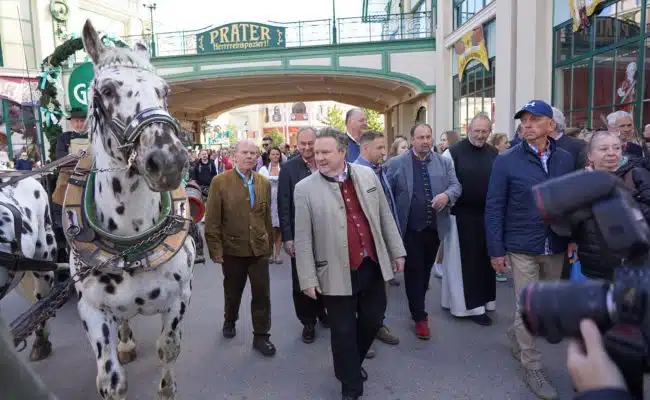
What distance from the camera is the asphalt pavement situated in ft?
11.7

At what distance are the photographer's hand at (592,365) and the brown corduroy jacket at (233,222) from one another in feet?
11.0

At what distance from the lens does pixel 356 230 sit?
3316 millimetres

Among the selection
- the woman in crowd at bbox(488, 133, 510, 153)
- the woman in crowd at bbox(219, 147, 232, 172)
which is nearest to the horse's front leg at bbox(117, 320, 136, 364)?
the woman in crowd at bbox(488, 133, 510, 153)

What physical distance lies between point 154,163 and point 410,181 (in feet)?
9.30

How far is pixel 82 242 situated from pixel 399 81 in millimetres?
14231

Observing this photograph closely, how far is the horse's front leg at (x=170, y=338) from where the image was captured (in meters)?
2.98

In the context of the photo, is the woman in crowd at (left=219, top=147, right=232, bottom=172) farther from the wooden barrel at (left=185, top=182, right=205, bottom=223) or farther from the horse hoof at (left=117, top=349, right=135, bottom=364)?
the wooden barrel at (left=185, top=182, right=205, bottom=223)

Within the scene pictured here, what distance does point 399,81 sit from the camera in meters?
15.7

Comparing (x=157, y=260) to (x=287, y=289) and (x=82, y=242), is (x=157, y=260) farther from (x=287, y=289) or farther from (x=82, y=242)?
(x=287, y=289)

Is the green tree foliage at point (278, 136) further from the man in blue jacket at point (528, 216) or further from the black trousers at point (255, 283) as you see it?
the man in blue jacket at point (528, 216)

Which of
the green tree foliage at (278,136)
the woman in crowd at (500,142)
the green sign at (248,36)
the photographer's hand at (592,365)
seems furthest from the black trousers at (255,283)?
the green tree foliage at (278,136)

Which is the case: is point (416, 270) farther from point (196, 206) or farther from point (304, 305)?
point (196, 206)

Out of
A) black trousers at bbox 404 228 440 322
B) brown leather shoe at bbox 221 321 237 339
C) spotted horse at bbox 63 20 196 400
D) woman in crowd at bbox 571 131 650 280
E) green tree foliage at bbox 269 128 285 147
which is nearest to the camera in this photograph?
spotted horse at bbox 63 20 196 400

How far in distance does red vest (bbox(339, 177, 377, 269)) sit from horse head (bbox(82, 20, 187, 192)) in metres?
1.37
